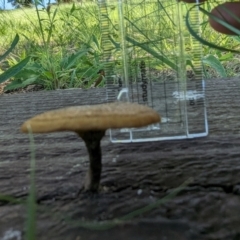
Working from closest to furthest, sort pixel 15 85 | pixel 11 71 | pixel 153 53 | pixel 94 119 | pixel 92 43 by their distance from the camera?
pixel 94 119 → pixel 153 53 → pixel 11 71 → pixel 15 85 → pixel 92 43

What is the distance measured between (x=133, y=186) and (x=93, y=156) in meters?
0.07

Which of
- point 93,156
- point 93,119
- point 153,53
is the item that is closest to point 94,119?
point 93,119

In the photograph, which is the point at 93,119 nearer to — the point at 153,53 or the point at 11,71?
the point at 153,53

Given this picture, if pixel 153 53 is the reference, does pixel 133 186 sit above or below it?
below

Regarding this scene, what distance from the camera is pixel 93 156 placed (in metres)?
0.50

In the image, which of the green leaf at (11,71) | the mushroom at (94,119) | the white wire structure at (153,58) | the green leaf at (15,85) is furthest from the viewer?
the green leaf at (15,85)

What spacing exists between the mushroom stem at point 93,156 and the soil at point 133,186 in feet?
0.05

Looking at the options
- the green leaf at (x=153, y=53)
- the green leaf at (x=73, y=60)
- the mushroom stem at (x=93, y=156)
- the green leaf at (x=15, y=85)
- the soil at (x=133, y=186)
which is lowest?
the soil at (x=133, y=186)

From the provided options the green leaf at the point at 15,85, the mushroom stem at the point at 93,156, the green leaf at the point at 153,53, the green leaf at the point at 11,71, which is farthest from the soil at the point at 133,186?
the green leaf at the point at 15,85

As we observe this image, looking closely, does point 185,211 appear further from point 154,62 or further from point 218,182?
point 154,62

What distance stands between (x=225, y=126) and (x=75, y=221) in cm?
43

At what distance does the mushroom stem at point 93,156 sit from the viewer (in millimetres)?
474

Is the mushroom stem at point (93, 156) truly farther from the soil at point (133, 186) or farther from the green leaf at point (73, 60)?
the green leaf at point (73, 60)

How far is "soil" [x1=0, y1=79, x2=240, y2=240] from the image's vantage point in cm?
43
